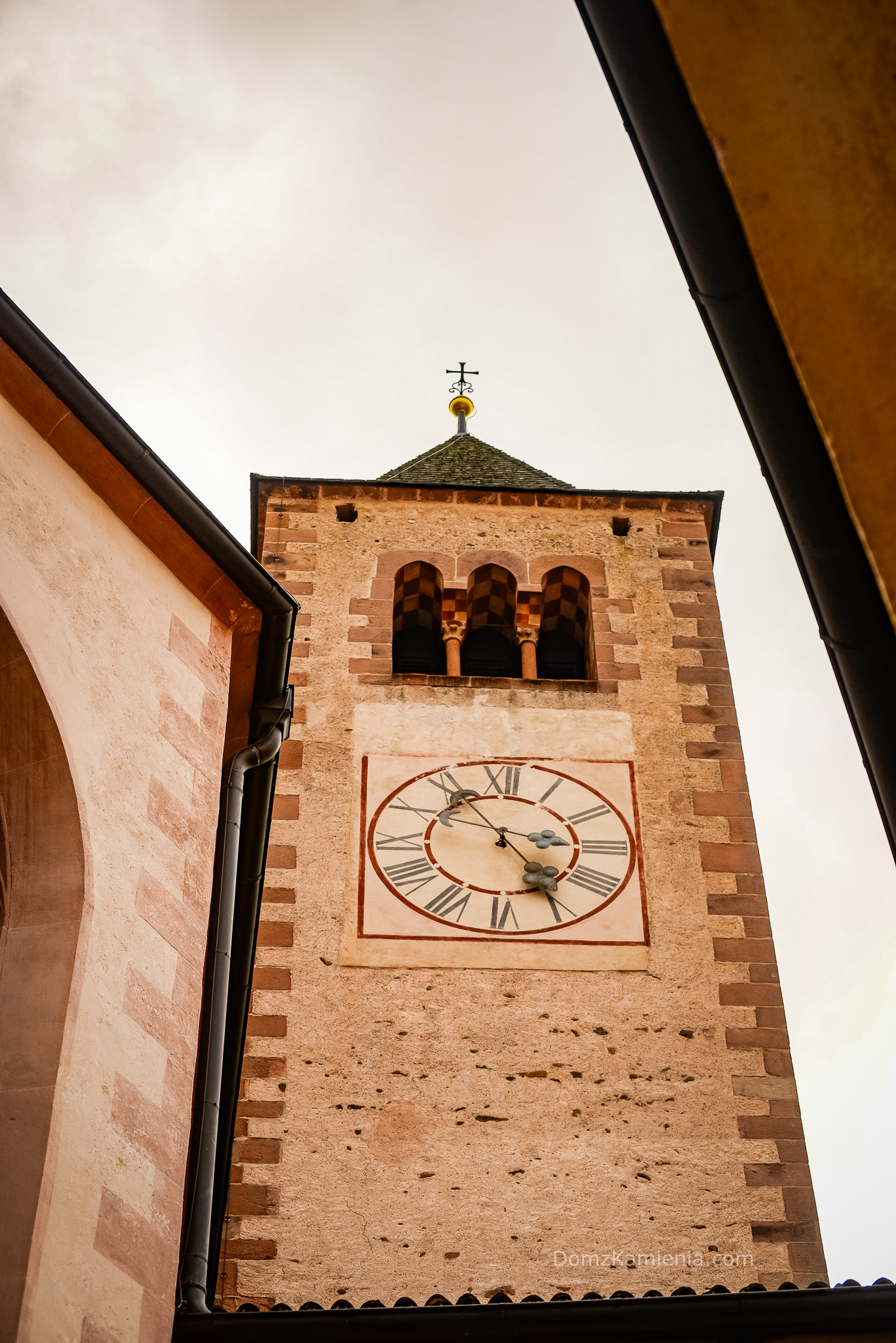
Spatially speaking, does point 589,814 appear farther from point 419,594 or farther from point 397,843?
point 419,594

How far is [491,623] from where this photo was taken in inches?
654

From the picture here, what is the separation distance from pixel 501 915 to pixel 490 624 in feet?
13.9

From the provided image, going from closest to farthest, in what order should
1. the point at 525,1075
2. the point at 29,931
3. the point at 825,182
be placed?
1. the point at 825,182
2. the point at 29,931
3. the point at 525,1075

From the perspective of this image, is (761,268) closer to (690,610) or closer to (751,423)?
(751,423)

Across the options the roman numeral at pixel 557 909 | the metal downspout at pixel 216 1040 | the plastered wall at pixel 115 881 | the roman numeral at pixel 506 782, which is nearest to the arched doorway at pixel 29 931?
the plastered wall at pixel 115 881

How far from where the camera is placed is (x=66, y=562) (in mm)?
6000

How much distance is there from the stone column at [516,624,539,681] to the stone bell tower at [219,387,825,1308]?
3 centimetres

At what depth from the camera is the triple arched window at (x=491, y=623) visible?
16156 mm

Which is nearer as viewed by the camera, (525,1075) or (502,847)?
(525,1075)

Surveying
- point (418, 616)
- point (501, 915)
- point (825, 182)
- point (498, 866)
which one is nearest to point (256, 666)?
point (825, 182)

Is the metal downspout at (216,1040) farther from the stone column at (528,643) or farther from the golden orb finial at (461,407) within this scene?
the golden orb finial at (461,407)

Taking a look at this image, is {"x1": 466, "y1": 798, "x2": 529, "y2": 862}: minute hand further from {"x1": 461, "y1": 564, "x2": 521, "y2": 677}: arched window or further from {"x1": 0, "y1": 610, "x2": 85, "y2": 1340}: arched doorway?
{"x1": 0, "y1": 610, "x2": 85, "y2": 1340}: arched doorway

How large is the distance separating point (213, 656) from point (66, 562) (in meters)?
1.02

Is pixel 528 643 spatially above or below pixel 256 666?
above
